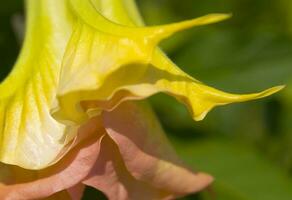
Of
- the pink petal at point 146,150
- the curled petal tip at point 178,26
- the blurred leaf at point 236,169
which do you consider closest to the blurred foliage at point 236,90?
the blurred leaf at point 236,169

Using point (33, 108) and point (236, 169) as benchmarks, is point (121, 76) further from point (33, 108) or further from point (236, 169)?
point (236, 169)

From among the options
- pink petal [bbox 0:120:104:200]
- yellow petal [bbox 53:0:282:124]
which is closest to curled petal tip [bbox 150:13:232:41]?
yellow petal [bbox 53:0:282:124]

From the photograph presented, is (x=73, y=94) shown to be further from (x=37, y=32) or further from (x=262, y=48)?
(x=262, y=48)

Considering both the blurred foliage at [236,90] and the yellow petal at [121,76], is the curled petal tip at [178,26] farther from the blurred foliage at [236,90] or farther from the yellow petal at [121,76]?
the blurred foliage at [236,90]

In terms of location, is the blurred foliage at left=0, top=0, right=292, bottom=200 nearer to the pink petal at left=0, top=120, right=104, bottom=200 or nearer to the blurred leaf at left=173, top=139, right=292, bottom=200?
the blurred leaf at left=173, top=139, right=292, bottom=200

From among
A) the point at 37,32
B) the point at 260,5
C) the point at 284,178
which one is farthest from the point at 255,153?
the point at 37,32

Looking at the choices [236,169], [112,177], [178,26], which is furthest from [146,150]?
[236,169]
